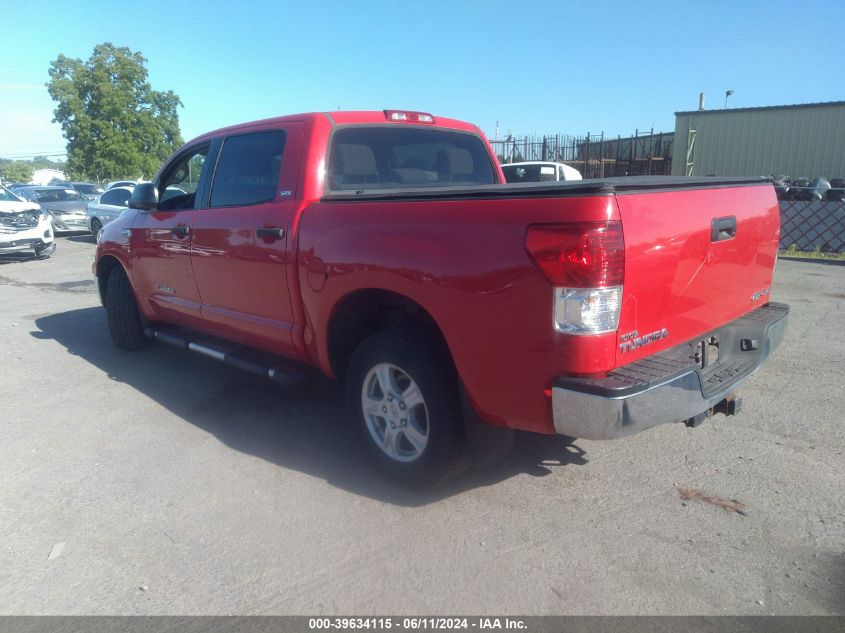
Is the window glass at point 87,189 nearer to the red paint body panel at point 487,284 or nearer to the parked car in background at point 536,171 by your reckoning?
the parked car in background at point 536,171

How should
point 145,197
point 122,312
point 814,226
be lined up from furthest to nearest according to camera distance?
point 814,226 < point 122,312 < point 145,197

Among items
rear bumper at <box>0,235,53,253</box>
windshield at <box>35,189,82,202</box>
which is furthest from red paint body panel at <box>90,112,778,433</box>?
windshield at <box>35,189,82,202</box>

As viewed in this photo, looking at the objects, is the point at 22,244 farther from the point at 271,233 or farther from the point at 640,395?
the point at 640,395

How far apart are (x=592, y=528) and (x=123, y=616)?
212 centimetres

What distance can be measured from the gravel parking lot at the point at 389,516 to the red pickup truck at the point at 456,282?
0.45m

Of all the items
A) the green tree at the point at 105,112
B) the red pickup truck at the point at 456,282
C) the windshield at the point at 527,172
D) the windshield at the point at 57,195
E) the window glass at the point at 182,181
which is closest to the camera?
the red pickup truck at the point at 456,282

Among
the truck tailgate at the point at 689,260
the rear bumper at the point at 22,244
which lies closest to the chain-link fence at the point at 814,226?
the truck tailgate at the point at 689,260

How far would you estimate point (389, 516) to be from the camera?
3.33 meters

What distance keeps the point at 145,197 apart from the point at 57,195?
1720 cm

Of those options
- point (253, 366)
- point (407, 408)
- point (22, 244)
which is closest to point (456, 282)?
point (407, 408)

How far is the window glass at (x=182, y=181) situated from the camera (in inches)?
203

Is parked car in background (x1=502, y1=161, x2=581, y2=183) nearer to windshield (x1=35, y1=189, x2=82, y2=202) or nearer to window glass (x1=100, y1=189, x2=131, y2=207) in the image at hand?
window glass (x1=100, y1=189, x2=131, y2=207)

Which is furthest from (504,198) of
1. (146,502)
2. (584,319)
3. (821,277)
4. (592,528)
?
(821,277)

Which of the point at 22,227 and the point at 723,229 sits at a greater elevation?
the point at 723,229
